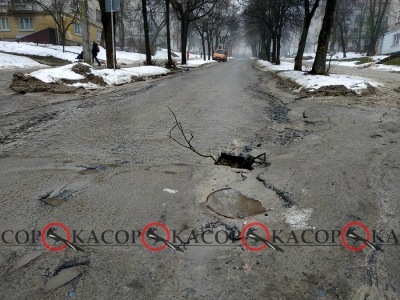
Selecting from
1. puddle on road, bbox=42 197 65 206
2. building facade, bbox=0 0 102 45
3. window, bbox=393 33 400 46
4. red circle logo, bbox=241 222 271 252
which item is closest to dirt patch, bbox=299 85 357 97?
red circle logo, bbox=241 222 271 252

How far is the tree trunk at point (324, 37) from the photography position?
1220cm

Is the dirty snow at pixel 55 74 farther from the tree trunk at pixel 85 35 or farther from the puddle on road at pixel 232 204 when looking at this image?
the puddle on road at pixel 232 204

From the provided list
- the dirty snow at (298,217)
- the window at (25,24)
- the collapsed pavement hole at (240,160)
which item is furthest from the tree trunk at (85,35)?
the window at (25,24)

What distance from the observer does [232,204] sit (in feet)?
9.46

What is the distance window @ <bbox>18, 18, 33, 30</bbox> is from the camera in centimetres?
4328

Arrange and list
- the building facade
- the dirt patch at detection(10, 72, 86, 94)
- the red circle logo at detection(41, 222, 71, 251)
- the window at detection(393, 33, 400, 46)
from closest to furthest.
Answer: the red circle logo at detection(41, 222, 71, 251) < the dirt patch at detection(10, 72, 86, 94) < the building facade < the window at detection(393, 33, 400, 46)

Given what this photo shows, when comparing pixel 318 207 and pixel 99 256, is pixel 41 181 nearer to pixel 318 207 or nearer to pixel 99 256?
pixel 99 256

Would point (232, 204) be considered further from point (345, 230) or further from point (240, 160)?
point (240, 160)

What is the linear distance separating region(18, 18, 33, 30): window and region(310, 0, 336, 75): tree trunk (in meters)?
44.4

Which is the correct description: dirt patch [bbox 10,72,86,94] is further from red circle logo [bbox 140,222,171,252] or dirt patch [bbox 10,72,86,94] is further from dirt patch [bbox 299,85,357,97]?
red circle logo [bbox 140,222,171,252]

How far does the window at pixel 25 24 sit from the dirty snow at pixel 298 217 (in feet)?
167

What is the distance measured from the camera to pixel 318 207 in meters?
2.79

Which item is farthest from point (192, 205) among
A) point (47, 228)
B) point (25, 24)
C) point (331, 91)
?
point (25, 24)

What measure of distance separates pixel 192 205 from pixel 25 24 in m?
51.3
